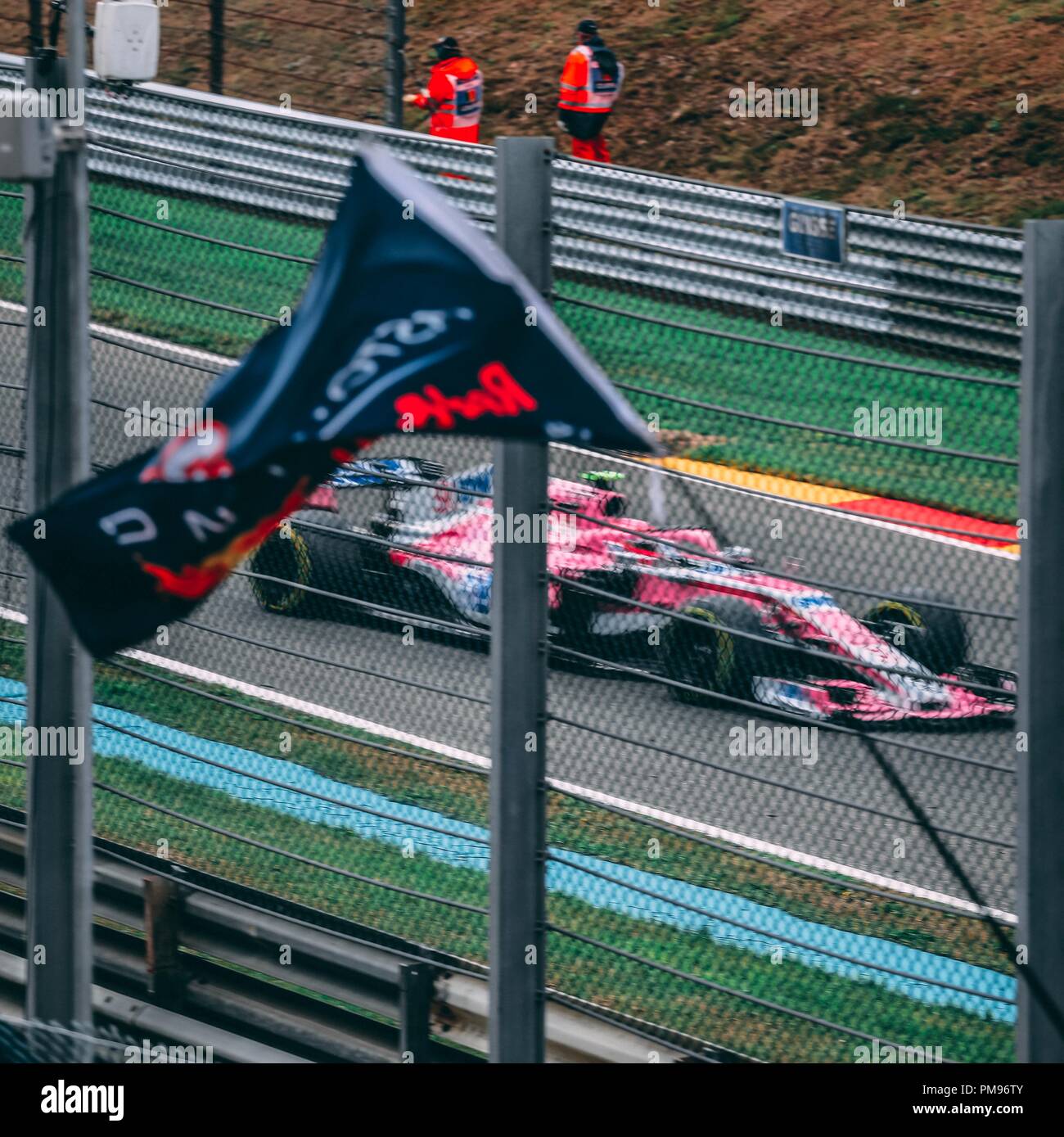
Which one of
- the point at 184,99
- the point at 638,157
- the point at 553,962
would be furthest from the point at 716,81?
the point at 553,962

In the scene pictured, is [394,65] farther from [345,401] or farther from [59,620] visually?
[345,401]

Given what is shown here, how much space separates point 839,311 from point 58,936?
2.62m

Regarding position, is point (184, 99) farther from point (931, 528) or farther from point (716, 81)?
point (716, 81)

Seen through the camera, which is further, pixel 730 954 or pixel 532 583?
pixel 730 954

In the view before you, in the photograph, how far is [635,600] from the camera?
4.55 meters

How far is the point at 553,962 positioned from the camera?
5191 millimetres

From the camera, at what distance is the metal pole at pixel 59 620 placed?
4.80m

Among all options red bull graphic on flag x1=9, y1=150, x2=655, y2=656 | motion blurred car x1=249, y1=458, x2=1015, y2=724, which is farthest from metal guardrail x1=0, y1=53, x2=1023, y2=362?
motion blurred car x1=249, y1=458, x2=1015, y2=724

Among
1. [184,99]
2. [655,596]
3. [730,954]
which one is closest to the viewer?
[655,596]

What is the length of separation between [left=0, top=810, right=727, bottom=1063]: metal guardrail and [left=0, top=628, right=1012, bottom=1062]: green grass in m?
0.09

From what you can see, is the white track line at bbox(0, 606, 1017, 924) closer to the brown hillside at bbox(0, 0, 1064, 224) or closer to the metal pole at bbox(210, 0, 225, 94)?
the brown hillside at bbox(0, 0, 1064, 224)

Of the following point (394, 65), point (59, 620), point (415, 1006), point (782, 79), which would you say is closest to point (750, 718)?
point (415, 1006)

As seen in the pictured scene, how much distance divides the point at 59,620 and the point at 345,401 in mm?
1327

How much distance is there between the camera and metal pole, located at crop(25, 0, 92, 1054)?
4.80 meters
